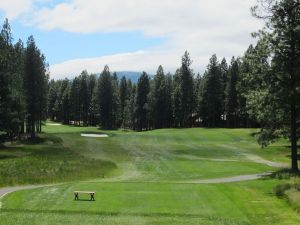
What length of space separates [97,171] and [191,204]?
2094cm

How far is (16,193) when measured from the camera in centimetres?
3312

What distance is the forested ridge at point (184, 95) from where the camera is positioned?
4225 cm

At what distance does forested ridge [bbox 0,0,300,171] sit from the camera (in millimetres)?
42250

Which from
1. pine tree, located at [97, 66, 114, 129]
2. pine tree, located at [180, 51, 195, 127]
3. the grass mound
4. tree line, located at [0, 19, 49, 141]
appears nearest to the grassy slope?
the grass mound

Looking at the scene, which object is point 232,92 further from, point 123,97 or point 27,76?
point 123,97

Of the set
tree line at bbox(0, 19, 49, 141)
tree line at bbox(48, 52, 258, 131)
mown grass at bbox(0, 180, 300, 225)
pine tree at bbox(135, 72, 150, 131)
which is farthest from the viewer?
pine tree at bbox(135, 72, 150, 131)

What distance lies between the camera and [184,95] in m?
132

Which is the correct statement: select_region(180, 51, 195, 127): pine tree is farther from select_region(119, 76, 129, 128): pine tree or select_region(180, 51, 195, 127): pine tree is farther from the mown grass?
the mown grass

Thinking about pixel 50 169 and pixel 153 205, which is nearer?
pixel 153 205

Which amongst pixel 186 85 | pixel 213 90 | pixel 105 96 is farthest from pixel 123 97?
pixel 213 90

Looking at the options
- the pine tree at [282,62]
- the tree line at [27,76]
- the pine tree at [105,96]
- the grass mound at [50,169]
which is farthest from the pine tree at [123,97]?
the pine tree at [282,62]

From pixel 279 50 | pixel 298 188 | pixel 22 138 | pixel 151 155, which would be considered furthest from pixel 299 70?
pixel 22 138

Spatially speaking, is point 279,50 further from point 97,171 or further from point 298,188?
point 97,171

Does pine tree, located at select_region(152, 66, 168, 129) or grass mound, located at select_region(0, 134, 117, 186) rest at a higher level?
pine tree, located at select_region(152, 66, 168, 129)
